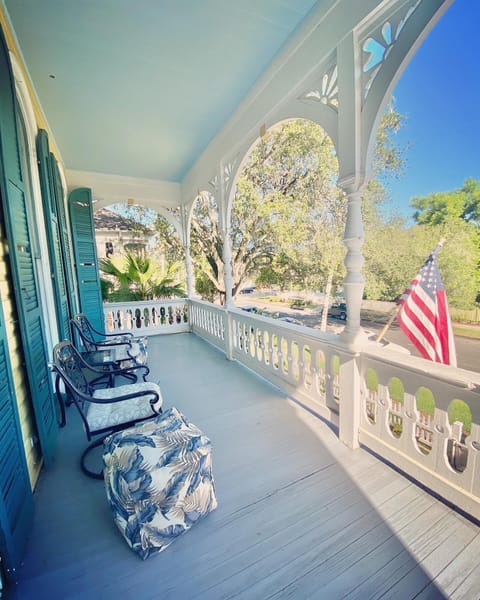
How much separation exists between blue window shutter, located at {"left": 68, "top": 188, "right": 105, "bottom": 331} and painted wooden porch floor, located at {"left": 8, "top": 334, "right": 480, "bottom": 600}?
3068 millimetres

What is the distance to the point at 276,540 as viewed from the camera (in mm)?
1355

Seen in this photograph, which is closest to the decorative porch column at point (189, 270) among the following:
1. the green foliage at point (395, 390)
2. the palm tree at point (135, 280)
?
the palm tree at point (135, 280)

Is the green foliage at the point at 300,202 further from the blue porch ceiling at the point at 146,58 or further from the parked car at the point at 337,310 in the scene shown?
the blue porch ceiling at the point at 146,58

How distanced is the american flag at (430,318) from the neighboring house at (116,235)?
27.2 ft

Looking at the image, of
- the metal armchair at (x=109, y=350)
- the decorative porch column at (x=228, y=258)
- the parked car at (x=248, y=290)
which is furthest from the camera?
the parked car at (x=248, y=290)

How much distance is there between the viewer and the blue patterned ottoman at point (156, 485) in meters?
1.28

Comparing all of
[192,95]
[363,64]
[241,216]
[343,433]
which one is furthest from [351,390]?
[241,216]

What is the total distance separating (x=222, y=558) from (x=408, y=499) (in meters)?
1.15

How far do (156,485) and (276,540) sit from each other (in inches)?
27.6

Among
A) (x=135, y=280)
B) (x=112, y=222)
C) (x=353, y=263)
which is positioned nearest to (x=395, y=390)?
(x=353, y=263)

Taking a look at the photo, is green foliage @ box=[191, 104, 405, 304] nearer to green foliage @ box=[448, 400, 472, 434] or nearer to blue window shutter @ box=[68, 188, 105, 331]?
blue window shutter @ box=[68, 188, 105, 331]

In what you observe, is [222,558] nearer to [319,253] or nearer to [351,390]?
[351,390]

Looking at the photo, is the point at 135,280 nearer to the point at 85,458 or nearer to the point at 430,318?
the point at 85,458

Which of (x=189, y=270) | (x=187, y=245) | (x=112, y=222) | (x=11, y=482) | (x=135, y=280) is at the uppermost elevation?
(x=112, y=222)
